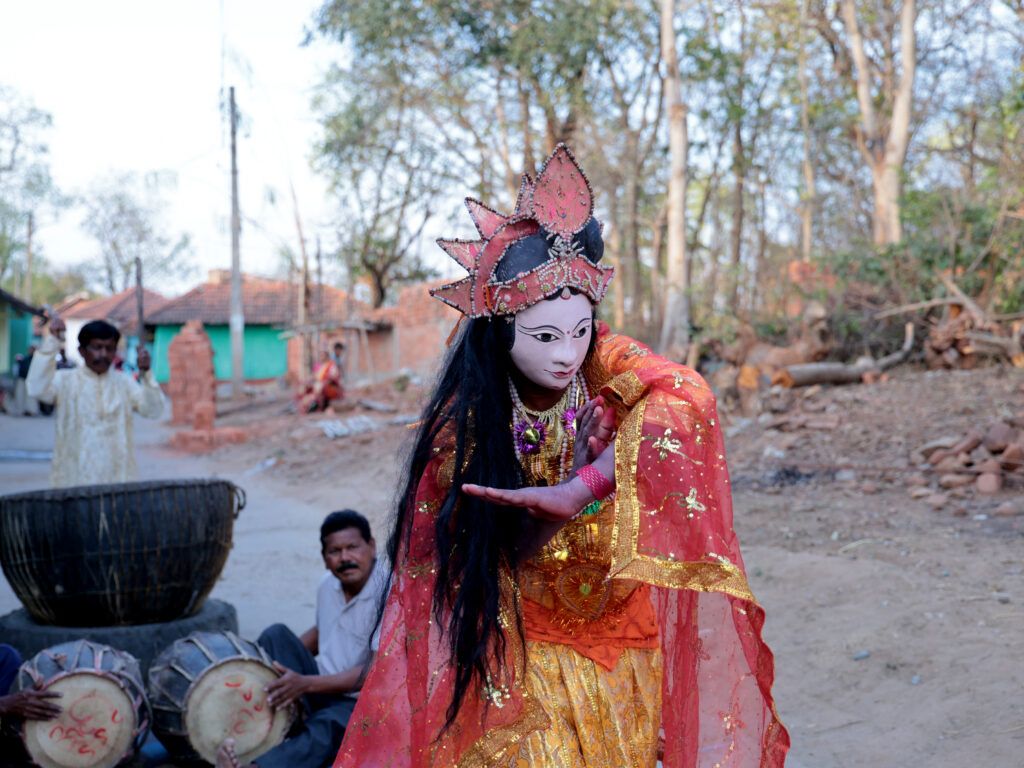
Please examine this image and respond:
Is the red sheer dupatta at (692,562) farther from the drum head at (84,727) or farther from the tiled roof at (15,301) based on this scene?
the tiled roof at (15,301)

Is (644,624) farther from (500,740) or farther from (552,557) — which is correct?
(500,740)

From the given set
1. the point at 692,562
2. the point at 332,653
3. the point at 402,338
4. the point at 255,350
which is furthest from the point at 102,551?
the point at 255,350

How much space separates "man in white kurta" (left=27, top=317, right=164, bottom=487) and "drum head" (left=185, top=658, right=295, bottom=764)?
7.92 feet

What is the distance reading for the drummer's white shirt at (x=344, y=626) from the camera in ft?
13.0

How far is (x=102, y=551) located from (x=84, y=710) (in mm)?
981

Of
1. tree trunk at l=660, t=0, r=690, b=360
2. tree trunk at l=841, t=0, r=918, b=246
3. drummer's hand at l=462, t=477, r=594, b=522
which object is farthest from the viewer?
tree trunk at l=841, t=0, r=918, b=246

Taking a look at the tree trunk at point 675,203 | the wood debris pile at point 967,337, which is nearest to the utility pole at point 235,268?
the tree trunk at point 675,203

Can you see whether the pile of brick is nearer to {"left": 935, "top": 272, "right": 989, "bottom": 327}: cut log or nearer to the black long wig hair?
{"left": 935, "top": 272, "right": 989, "bottom": 327}: cut log

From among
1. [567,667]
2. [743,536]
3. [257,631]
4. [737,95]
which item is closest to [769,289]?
[737,95]

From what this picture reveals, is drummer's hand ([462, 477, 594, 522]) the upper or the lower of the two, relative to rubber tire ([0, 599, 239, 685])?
upper

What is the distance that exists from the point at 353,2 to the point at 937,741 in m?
16.6

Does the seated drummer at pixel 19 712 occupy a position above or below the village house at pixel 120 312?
below

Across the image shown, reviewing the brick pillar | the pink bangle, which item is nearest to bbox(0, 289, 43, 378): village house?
the brick pillar

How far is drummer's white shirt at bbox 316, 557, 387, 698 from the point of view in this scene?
156 inches
